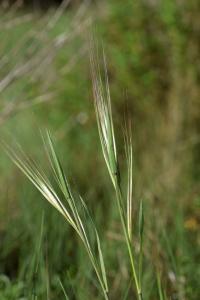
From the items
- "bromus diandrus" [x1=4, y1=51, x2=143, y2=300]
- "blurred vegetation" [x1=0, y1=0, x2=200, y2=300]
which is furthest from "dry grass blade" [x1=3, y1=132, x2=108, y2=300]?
"blurred vegetation" [x1=0, y1=0, x2=200, y2=300]

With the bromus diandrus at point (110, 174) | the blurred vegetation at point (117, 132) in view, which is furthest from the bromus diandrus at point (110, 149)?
the blurred vegetation at point (117, 132)

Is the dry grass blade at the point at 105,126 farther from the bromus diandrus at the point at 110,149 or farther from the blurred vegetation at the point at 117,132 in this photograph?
the blurred vegetation at the point at 117,132

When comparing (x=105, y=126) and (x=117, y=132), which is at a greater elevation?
(x=105, y=126)

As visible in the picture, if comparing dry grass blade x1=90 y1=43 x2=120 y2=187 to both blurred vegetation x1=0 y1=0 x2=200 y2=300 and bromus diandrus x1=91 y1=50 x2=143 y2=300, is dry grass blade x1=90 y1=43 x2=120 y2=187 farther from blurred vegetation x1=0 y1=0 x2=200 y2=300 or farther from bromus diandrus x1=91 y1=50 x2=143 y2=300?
blurred vegetation x1=0 y1=0 x2=200 y2=300

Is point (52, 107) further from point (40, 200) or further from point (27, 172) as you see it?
point (27, 172)

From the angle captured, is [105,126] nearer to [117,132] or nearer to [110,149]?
[110,149]

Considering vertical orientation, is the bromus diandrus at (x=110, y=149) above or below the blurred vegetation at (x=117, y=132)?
above

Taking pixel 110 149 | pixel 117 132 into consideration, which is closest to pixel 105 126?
pixel 110 149

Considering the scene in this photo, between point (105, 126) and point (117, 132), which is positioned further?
point (117, 132)
